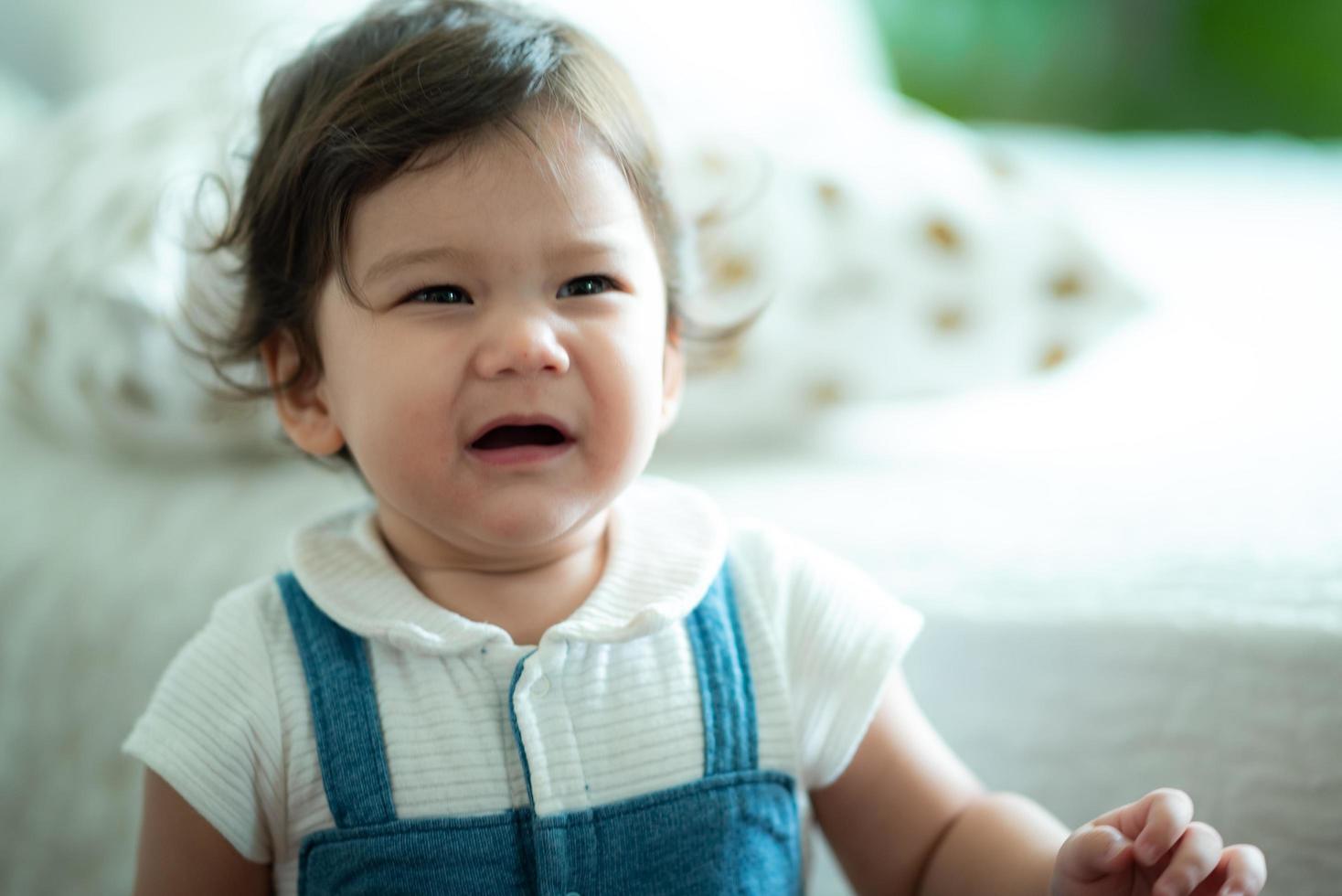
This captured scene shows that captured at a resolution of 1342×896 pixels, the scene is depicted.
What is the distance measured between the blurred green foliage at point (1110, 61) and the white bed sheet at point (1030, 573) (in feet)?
5.21

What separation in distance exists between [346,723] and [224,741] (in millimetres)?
63

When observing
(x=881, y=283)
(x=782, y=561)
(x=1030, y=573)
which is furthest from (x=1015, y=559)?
(x=881, y=283)

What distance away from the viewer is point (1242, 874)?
0.53 metres

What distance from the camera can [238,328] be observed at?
2.48ft

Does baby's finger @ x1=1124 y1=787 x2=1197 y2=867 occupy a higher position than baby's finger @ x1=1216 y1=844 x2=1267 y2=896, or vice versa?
baby's finger @ x1=1124 y1=787 x2=1197 y2=867

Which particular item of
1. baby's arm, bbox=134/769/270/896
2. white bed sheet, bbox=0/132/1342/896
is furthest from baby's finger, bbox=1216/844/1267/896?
baby's arm, bbox=134/769/270/896

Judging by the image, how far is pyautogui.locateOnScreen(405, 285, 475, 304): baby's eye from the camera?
2.04 ft

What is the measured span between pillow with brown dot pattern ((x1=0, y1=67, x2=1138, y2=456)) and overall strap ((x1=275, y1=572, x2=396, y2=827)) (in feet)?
1.06

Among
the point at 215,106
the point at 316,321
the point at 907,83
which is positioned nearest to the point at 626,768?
the point at 316,321

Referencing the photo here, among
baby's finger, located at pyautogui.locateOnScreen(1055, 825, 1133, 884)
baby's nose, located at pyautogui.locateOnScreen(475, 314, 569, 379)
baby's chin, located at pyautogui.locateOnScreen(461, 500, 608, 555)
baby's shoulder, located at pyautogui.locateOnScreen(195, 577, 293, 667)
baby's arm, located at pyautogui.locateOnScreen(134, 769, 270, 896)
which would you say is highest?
baby's nose, located at pyautogui.locateOnScreen(475, 314, 569, 379)

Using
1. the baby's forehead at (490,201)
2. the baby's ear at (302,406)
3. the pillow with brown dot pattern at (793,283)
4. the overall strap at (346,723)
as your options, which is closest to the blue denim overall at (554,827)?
the overall strap at (346,723)

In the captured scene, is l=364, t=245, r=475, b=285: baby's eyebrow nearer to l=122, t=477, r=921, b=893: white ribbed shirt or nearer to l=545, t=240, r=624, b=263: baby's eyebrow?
l=545, t=240, r=624, b=263: baby's eyebrow

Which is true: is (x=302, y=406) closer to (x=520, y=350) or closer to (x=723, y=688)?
(x=520, y=350)

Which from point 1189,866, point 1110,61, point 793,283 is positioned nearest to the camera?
point 1189,866
